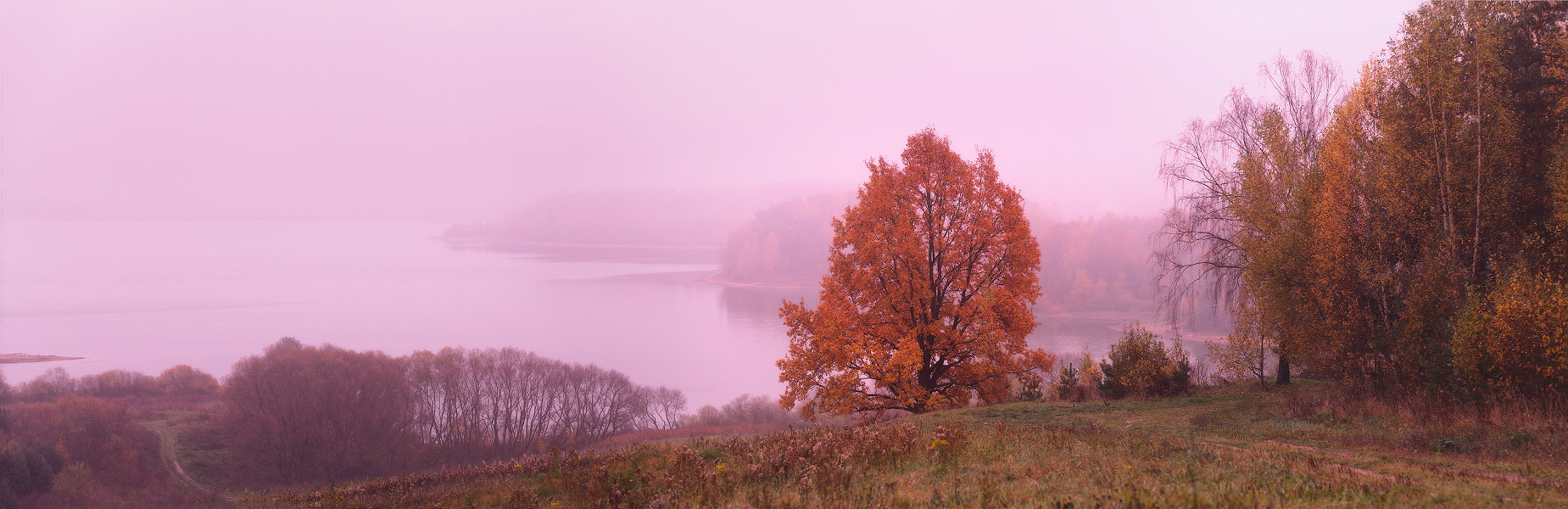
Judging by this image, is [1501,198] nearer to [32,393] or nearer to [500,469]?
[500,469]

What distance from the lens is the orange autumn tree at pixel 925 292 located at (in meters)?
22.0

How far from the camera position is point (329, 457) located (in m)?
62.2

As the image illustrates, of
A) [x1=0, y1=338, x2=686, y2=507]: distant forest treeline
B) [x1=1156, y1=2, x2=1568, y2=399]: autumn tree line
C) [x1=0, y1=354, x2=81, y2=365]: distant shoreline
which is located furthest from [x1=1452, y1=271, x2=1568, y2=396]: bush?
[x1=0, y1=354, x2=81, y2=365]: distant shoreline

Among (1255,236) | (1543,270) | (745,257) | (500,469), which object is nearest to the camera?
(500,469)

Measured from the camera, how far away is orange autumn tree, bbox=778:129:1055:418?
2203cm

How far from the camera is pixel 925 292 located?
883 inches

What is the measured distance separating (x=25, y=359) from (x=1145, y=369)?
539ft

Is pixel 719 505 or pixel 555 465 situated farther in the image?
pixel 555 465

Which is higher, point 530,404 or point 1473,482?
point 1473,482

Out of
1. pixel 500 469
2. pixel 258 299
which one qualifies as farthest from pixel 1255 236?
pixel 258 299

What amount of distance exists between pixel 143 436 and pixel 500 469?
6884 centimetres

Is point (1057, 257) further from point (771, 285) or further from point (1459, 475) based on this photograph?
point (1459, 475)

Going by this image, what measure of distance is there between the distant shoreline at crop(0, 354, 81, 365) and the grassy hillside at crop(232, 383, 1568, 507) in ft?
470

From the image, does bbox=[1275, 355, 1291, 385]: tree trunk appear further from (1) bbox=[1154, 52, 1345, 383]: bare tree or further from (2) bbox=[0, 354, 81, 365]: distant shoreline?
Result: (2) bbox=[0, 354, 81, 365]: distant shoreline
